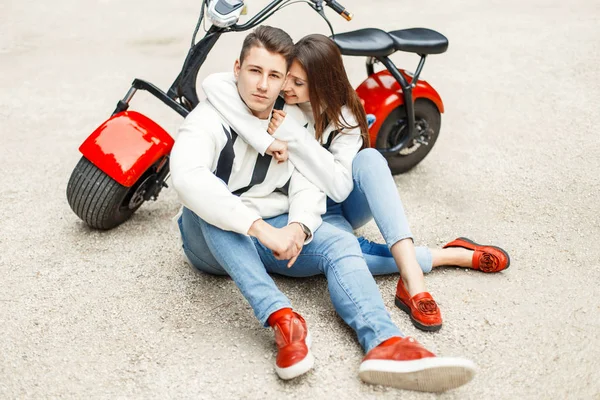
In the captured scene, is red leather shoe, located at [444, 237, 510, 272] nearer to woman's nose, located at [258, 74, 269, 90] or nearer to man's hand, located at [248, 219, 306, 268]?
man's hand, located at [248, 219, 306, 268]

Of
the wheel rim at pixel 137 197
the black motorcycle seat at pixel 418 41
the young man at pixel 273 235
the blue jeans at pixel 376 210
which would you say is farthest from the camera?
the black motorcycle seat at pixel 418 41

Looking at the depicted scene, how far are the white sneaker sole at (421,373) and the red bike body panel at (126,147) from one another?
1.12 m

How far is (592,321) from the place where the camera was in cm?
205

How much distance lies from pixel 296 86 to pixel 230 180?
372 millimetres

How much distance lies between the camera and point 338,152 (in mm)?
2186

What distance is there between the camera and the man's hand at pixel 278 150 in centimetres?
201

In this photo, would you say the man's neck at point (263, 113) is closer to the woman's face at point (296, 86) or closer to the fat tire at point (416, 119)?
the woman's face at point (296, 86)

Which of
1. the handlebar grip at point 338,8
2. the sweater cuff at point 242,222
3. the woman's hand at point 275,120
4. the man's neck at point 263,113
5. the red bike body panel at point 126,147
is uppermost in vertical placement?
the handlebar grip at point 338,8

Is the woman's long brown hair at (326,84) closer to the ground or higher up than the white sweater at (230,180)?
higher up

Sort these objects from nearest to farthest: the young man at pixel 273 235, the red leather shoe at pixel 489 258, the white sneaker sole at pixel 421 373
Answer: the white sneaker sole at pixel 421 373
the young man at pixel 273 235
the red leather shoe at pixel 489 258

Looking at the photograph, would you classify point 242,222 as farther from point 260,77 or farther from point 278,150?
point 260,77

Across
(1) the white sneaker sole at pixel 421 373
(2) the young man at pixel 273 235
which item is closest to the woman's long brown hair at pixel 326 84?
(2) the young man at pixel 273 235

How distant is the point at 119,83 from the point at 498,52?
8.63 feet

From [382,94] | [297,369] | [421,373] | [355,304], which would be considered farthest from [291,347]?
[382,94]
